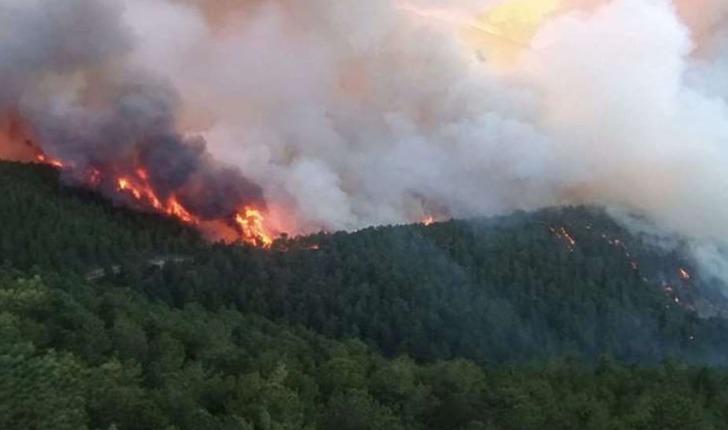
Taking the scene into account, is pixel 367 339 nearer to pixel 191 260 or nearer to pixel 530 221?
pixel 191 260

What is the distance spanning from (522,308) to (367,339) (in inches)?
234

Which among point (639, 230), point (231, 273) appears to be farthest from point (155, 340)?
point (639, 230)

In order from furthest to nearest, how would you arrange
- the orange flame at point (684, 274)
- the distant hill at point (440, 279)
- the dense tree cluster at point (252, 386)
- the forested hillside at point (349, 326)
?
the orange flame at point (684, 274), the distant hill at point (440, 279), the forested hillside at point (349, 326), the dense tree cluster at point (252, 386)

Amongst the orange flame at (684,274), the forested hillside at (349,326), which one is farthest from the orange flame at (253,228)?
the orange flame at (684,274)

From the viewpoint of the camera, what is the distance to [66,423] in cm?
1227

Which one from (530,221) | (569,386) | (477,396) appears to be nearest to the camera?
(477,396)

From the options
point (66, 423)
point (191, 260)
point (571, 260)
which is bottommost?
point (66, 423)

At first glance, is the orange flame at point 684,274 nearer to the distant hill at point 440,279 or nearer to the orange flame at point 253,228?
the distant hill at point 440,279

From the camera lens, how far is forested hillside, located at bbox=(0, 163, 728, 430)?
14.1 m

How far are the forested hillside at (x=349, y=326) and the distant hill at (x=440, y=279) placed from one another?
0.24 ft

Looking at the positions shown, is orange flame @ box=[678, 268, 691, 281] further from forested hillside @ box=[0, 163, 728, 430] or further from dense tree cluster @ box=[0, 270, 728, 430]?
dense tree cluster @ box=[0, 270, 728, 430]

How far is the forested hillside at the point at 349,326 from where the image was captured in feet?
46.2

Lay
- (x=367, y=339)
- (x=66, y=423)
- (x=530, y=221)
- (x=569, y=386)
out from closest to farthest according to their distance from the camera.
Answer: (x=66, y=423), (x=569, y=386), (x=367, y=339), (x=530, y=221)

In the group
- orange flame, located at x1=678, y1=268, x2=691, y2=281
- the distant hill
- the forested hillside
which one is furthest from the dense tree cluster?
orange flame, located at x1=678, y1=268, x2=691, y2=281
